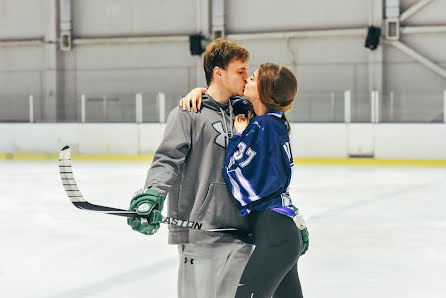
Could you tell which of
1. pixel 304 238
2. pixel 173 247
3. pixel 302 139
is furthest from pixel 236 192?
pixel 302 139

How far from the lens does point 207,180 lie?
7.97 feet

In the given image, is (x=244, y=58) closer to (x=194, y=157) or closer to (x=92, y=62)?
(x=194, y=157)

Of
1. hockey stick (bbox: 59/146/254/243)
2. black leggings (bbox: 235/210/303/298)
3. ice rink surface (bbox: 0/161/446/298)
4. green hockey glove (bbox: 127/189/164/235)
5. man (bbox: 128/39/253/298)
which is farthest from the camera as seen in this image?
ice rink surface (bbox: 0/161/446/298)

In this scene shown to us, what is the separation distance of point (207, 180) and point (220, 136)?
0.16 m

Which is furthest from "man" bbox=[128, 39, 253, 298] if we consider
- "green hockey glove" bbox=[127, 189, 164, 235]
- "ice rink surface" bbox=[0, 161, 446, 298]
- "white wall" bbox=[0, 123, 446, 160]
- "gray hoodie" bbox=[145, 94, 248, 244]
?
"white wall" bbox=[0, 123, 446, 160]

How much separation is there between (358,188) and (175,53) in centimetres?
1179

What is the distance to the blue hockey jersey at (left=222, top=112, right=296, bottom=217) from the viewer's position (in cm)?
233

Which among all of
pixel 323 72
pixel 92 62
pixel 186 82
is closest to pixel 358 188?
pixel 323 72

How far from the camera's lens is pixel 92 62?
70.9 ft

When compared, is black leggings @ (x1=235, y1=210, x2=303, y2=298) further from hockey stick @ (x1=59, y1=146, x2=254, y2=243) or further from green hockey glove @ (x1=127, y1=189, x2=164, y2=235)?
green hockey glove @ (x1=127, y1=189, x2=164, y2=235)

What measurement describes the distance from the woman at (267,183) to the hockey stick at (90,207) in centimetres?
10

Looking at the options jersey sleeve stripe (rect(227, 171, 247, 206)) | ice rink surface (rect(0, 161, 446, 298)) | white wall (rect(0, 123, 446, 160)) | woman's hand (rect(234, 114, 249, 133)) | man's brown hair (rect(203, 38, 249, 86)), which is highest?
man's brown hair (rect(203, 38, 249, 86))

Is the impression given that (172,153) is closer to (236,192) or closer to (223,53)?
(236,192)

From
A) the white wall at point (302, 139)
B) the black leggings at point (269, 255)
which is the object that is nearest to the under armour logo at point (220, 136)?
the black leggings at point (269, 255)
